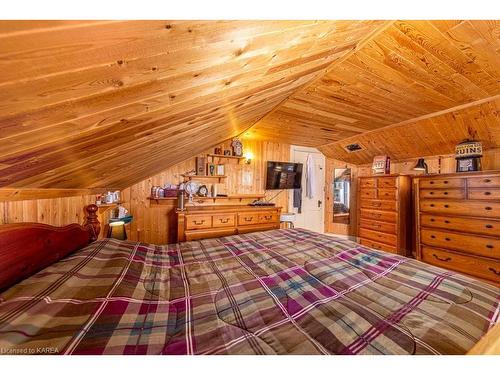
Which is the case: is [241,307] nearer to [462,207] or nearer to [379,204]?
[462,207]

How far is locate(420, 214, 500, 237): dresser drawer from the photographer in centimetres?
245

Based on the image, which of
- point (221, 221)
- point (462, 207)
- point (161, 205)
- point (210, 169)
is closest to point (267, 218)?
point (221, 221)

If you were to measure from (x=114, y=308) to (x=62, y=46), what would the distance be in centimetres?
104

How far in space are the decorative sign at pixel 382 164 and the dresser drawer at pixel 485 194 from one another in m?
1.36

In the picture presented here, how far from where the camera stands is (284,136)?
4.21 m

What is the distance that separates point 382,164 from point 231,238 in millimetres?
3415

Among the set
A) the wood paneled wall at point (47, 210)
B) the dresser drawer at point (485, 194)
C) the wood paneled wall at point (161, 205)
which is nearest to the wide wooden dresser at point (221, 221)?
the wood paneled wall at point (161, 205)

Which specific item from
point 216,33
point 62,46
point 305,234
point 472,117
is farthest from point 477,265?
point 62,46

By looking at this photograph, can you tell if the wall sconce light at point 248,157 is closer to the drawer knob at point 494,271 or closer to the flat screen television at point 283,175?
the flat screen television at point 283,175

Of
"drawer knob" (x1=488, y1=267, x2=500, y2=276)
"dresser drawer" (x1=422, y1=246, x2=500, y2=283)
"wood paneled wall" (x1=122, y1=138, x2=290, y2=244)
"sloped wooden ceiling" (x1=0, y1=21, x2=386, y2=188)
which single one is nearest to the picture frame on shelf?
"wood paneled wall" (x1=122, y1=138, x2=290, y2=244)

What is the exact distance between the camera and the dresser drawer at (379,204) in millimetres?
3542

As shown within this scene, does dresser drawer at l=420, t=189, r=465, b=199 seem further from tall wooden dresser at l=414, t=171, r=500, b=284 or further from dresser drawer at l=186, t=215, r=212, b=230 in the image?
dresser drawer at l=186, t=215, r=212, b=230

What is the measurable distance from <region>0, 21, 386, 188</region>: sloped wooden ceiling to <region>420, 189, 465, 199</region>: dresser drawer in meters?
2.65

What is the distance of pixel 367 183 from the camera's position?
13.0ft
